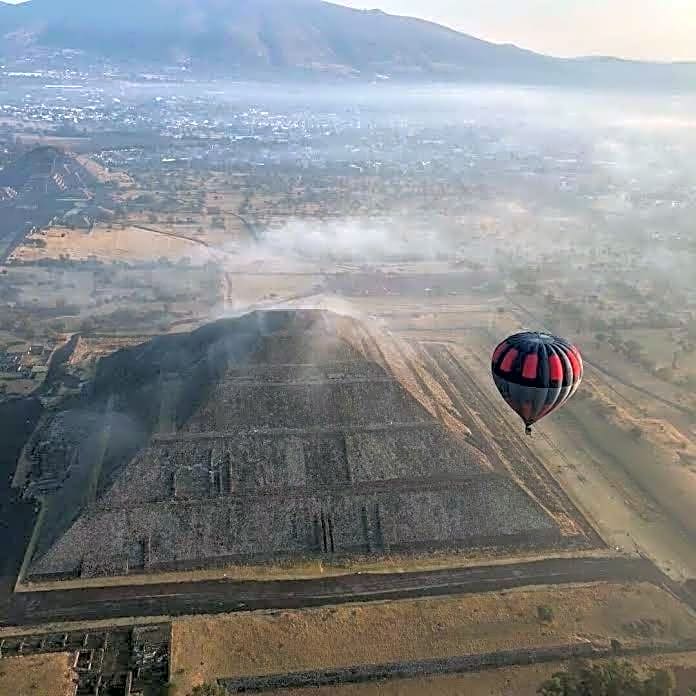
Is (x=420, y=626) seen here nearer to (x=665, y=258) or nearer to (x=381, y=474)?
(x=381, y=474)

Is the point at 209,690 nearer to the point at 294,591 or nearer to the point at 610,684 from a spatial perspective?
the point at 294,591

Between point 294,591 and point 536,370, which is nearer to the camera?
point 536,370

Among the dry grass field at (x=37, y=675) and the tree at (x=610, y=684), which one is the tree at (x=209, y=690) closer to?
the dry grass field at (x=37, y=675)

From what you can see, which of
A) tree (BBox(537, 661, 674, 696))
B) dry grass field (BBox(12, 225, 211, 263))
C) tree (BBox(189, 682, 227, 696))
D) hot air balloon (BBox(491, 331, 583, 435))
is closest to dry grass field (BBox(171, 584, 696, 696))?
tree (BBox(189, 682, 227, 696))

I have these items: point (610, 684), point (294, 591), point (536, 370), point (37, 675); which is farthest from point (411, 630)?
point (37, 675)

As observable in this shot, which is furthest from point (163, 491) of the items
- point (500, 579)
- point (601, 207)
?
point (601, 207)

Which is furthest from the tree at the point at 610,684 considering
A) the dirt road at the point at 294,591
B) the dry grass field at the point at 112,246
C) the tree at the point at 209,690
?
the dry grass field at the point at 112,246

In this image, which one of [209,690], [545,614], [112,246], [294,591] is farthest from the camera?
[112,246]
